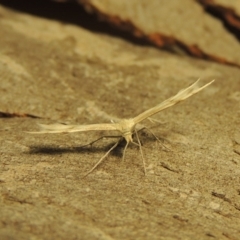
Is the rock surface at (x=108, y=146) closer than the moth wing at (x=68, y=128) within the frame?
Yes

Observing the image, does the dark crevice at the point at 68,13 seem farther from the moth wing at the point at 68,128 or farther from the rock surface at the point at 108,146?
the moth wing at the point at 68,128

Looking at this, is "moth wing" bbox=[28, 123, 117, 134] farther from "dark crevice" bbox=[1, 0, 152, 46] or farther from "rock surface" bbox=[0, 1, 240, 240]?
"dark crevice" bbox=[1, 0, 152, 46]

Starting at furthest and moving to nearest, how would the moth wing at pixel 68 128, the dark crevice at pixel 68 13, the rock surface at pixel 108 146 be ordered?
the dark crevice at pixel 68 13, the moth wing at pixel 68 128, the rock surface at pixel 108 146

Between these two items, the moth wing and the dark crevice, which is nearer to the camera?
the moth wing

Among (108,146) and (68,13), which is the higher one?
(68,13)

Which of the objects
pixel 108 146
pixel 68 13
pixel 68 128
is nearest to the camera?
pixel 68 128

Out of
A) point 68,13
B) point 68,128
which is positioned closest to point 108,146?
point 68,128

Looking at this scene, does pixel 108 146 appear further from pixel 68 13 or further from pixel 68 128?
pixel 68 13

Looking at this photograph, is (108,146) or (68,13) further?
(68,13)

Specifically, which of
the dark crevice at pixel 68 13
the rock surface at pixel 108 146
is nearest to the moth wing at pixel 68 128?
the rock surface at pixel 108 146

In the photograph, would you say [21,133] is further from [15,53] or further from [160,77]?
[160,77]

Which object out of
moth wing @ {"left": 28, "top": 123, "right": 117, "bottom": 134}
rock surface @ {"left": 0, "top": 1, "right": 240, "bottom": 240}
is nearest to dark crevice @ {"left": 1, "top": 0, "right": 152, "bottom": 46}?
rock surface @ {"left": 0, "top": 1, "right": 240, "bottom": 240}
